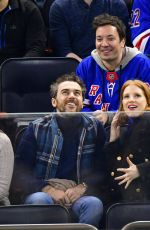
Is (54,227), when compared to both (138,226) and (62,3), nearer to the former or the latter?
(138,226)

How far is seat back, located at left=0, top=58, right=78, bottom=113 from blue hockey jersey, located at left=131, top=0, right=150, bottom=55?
0.72 meters

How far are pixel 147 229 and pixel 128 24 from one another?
3208 millimetres

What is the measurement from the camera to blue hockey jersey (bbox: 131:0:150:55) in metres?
6.92

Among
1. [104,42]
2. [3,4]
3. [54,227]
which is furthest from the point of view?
[3,4]

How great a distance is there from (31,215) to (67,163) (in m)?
0.36

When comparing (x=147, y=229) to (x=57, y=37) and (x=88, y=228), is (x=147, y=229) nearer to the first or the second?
(x=88, y=228)

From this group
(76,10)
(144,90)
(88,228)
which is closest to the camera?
(88,228)

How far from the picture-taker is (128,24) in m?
7.13

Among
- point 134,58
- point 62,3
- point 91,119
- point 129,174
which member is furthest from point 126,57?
point 129,174

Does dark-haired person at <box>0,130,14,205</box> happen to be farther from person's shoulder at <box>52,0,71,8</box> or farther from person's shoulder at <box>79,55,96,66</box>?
person's shoulder at <box>52,0,71,8</box>

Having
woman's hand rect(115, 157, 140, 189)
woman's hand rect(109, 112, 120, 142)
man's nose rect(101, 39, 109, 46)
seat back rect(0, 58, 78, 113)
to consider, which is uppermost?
man's nose rect(101, 39, 109, 46)

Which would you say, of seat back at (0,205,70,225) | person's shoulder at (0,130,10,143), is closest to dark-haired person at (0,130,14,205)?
person's shoulder at (0,130,10,143)

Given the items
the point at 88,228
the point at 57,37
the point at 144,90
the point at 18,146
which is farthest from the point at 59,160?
the point at 57,37

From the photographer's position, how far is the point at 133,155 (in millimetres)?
4676
